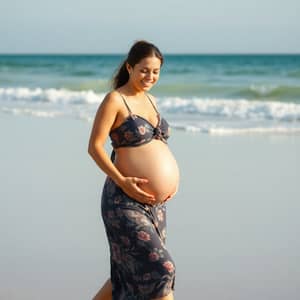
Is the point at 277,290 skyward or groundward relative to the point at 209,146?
groundward

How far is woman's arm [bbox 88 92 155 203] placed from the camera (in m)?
3.98

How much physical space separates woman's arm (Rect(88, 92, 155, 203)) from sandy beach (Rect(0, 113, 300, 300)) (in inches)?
49.4

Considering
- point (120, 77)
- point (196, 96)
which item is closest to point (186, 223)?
point (120, 77)

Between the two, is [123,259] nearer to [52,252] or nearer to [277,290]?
[277,290]

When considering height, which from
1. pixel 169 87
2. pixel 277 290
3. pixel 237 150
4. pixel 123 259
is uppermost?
pixel 169 87

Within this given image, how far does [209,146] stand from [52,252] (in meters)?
4.75

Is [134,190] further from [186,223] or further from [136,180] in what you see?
[186,223]

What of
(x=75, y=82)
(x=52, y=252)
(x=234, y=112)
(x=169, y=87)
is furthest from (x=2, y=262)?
(x=75, y=82)

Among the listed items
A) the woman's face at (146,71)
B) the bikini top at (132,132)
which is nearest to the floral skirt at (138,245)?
the bikini top at (132,132)

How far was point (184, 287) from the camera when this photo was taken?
17.0 feet

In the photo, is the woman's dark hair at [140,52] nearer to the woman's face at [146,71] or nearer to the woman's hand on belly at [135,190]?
the woman's face at [146,71]

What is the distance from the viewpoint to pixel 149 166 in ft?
13.4

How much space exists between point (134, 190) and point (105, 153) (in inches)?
8.7

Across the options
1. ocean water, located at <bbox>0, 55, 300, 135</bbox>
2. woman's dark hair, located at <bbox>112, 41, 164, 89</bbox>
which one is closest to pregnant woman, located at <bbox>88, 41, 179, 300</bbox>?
woman's dark hair, located at <bbox>112, 41, 164, 89</bbox>
